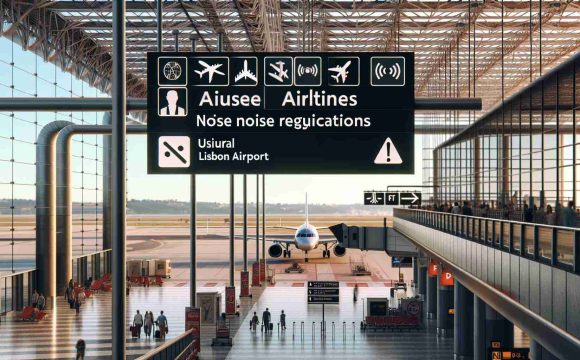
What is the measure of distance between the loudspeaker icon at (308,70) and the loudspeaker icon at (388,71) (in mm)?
1167

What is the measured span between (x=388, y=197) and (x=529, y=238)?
34.0 meters

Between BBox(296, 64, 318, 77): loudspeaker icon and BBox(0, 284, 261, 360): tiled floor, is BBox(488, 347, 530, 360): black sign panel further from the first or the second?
BBox(0, 284, 261, 360): tiled floor

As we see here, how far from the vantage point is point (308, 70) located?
13070 mm

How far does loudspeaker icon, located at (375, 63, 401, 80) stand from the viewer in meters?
13.1

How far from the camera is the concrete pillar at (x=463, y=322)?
94.7ft

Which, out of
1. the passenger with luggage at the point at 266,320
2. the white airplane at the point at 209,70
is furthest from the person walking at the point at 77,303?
the white airplane at the point at 209,70

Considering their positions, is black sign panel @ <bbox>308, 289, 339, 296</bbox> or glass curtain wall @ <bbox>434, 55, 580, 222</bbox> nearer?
glass curtain wall @ <bbox>434, 55, 580, 222</bbox>

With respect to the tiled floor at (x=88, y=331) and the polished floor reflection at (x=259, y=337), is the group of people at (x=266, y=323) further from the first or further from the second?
the tiled floor at (x=88, y=331)

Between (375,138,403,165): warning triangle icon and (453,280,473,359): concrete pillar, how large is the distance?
→ 1732cm

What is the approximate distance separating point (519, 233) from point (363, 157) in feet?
12.7

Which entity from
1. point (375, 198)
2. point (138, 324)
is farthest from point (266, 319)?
point (375, 198)

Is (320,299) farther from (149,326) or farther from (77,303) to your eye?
(77,303)

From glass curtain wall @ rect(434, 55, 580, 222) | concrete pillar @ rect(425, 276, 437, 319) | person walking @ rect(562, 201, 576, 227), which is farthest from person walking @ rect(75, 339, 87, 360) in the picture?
concrete pillar @ rect(425, 276, 437, 319)

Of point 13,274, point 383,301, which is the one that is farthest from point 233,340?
point 13,274
